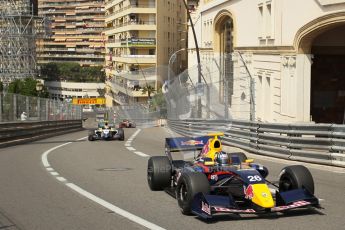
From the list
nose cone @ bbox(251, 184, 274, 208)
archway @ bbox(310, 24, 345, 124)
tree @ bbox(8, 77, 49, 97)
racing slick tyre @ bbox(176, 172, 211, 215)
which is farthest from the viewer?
tree @ bbox(8, 77, 49, 97)

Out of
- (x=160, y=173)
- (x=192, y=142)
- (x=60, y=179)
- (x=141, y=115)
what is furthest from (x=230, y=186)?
(x=141, y=115)

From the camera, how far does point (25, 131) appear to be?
1038 inches

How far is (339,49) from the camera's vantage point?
2388cm

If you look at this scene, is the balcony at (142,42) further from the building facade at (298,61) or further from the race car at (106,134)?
the race car at (106,134)

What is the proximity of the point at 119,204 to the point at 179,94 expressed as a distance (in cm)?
1996

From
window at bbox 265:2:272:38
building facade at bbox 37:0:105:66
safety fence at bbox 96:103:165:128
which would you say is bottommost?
safety fence at bbox 96:103:165:128

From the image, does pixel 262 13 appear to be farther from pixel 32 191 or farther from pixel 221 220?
pixel 221 220

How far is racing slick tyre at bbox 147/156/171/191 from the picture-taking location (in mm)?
10312

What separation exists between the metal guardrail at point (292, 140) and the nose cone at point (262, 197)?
5.72 meters

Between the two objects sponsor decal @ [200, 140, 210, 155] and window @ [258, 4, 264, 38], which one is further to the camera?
window @ [258, 4, 264, 38]

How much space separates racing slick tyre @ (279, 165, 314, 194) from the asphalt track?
38 centimetres

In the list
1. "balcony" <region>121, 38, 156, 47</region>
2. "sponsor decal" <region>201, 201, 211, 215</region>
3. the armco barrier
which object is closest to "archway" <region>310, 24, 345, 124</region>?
the armco barrier

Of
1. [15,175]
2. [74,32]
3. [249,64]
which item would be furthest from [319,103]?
[74,32]

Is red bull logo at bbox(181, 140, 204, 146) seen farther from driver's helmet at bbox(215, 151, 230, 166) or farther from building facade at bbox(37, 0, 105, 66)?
building facade at bbox(37, 0, 105, 66)
